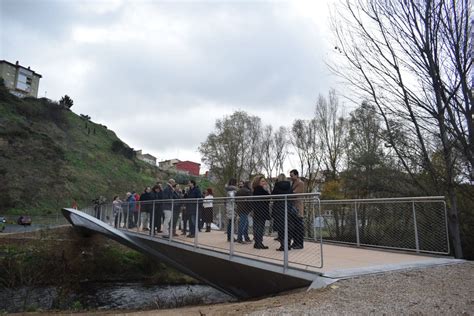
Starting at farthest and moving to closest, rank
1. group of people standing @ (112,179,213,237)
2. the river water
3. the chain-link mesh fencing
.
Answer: the river water
group of people standing @ (112,179,213,237)
the chain-link mesh fencing

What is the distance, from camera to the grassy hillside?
33.2 meters

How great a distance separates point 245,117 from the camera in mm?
31125

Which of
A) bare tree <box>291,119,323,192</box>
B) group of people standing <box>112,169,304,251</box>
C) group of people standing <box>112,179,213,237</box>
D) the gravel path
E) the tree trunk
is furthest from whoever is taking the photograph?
bare tree <box>291,119,323,192</box>

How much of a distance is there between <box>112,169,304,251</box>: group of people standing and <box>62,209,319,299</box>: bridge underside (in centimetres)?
47

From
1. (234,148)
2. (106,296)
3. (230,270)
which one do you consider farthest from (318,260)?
(234,148)

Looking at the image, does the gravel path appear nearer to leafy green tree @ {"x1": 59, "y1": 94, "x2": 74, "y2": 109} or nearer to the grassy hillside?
the grassy hillside

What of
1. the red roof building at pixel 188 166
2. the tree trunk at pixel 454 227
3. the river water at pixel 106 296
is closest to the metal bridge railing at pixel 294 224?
the tree trunk at pixel 454 227

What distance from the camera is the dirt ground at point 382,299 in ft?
13.0

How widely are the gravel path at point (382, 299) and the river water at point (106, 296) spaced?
24.7ft

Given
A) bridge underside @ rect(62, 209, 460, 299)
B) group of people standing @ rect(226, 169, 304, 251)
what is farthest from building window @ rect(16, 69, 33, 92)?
group of people standing @ rect(226, 169, 304, 251)

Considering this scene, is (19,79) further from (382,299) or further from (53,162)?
(382,299)

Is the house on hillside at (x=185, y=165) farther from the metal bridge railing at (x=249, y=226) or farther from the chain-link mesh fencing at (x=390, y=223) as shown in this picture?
the chain-link mesh fencing at (x=390, y=223)

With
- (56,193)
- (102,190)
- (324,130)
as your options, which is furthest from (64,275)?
(102,190)

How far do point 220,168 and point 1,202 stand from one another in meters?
19.4
